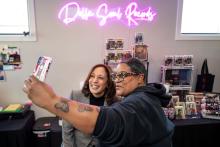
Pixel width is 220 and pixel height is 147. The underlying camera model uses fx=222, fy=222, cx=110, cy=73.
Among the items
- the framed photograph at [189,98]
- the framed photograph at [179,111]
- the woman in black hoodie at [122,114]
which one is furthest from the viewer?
the framed photograph at [189,98]

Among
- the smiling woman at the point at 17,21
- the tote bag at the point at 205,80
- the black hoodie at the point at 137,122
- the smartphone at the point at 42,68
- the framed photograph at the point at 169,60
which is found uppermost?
the smiling woman at the point at 17,21

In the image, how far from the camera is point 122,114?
29.1 inches

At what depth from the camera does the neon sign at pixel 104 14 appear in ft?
8.36

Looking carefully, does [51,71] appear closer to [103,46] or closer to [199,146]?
[103,46]

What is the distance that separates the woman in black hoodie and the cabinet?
1.85 metres

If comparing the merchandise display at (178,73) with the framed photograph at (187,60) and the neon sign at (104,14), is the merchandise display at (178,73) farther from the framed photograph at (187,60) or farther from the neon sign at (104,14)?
the neon sign at (104,14)

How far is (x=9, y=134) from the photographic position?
7.09 feet

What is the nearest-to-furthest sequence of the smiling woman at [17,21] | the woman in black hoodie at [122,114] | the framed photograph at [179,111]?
the woman in black hoodie at [122,114], the smiling woman at [17,21], the framed photograph at [179,111]

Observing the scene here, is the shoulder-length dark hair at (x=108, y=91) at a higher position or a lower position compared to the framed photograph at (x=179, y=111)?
higher

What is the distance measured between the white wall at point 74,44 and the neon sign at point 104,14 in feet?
0.19

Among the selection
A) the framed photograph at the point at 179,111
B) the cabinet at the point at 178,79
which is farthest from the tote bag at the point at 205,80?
the framed photograph at the point at 179,111

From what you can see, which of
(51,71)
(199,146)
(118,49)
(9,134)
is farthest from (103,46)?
(199,146)

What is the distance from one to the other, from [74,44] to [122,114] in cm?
201

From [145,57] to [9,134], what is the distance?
1743 millimetres
